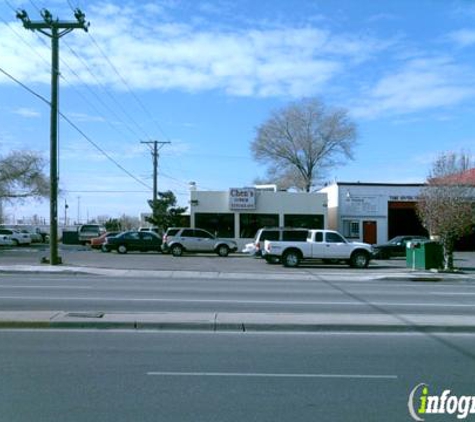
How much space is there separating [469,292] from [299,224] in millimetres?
22632

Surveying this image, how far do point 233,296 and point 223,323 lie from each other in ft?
17.0

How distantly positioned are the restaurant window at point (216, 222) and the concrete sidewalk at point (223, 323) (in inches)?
1150

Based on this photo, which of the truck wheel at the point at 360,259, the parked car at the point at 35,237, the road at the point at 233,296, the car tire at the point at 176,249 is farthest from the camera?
the parked car at the point at 35,237

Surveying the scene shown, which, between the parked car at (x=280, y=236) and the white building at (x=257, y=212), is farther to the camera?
the white building at (x=257, y=212)

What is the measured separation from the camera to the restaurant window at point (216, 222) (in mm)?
39688

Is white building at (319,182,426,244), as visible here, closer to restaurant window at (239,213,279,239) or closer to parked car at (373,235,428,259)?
parked car at (373,235,428,259)

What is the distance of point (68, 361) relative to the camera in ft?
23.6

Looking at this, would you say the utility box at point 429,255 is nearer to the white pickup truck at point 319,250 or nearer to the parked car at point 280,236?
the white pickup truck at point 319,250

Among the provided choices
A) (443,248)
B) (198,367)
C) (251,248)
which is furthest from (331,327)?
(251,248)

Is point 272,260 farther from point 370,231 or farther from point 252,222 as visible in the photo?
point 370,231

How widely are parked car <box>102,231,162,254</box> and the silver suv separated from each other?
1522 mm

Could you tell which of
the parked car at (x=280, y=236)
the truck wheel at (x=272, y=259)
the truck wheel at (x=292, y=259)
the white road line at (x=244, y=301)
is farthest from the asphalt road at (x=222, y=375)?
the parked car at (x=280, y=236)

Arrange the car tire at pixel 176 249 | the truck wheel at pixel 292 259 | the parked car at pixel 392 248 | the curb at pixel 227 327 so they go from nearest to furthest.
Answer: the curb at pixel 227 327
the truck wheel at pixel 292 259
the car tire at pixel 176 249
the parked car at pixel 392 248

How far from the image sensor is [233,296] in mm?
14820
